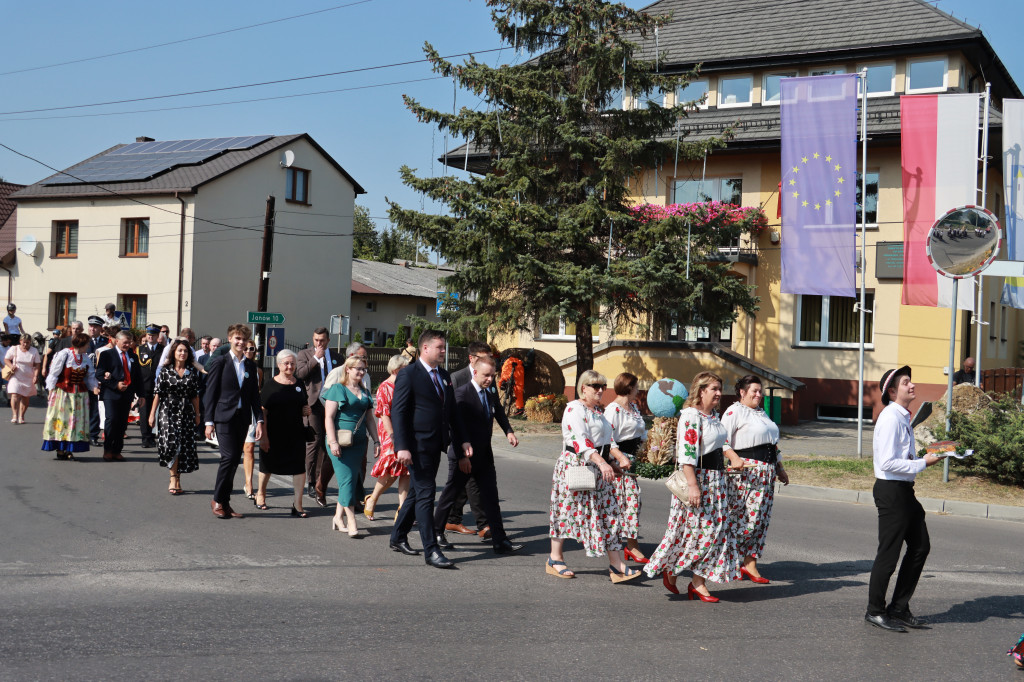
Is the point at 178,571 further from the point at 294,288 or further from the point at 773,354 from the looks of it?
the point at 294,288

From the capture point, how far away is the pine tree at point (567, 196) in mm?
18938

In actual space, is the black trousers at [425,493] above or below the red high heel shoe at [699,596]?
above

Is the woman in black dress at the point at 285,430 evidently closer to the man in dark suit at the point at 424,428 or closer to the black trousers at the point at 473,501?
the black trousers at the point at 473,501

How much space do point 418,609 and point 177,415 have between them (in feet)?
17.7

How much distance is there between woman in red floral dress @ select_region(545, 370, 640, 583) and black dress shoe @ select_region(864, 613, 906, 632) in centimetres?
176

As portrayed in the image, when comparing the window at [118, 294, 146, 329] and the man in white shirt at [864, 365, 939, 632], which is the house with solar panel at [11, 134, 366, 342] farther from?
the man in white shirt at [864, 365, 939, 632]

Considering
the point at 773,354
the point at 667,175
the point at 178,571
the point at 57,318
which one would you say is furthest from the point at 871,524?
the point at 57,318

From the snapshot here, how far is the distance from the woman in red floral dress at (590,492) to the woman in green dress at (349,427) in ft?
7.69

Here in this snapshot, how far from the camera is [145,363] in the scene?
15.4 meters

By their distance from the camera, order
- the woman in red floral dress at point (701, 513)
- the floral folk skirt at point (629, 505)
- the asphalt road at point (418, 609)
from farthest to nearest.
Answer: the floral folk skirt at point (629, 505) → the woman in red floral dress at point (701, 513) → the asphalt road at point (418, 609)

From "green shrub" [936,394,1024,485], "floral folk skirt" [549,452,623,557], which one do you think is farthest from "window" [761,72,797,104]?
"floral folk skirt" [549,452,623,557]

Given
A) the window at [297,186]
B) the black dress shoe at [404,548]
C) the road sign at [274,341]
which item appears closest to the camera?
the black dress shoe at [404,548]

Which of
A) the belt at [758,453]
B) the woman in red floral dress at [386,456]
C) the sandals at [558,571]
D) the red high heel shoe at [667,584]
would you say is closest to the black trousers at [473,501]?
the woman in red floral dress at [386,456]

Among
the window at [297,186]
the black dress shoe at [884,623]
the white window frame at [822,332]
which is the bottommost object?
the black dress shoe at [884,623]
